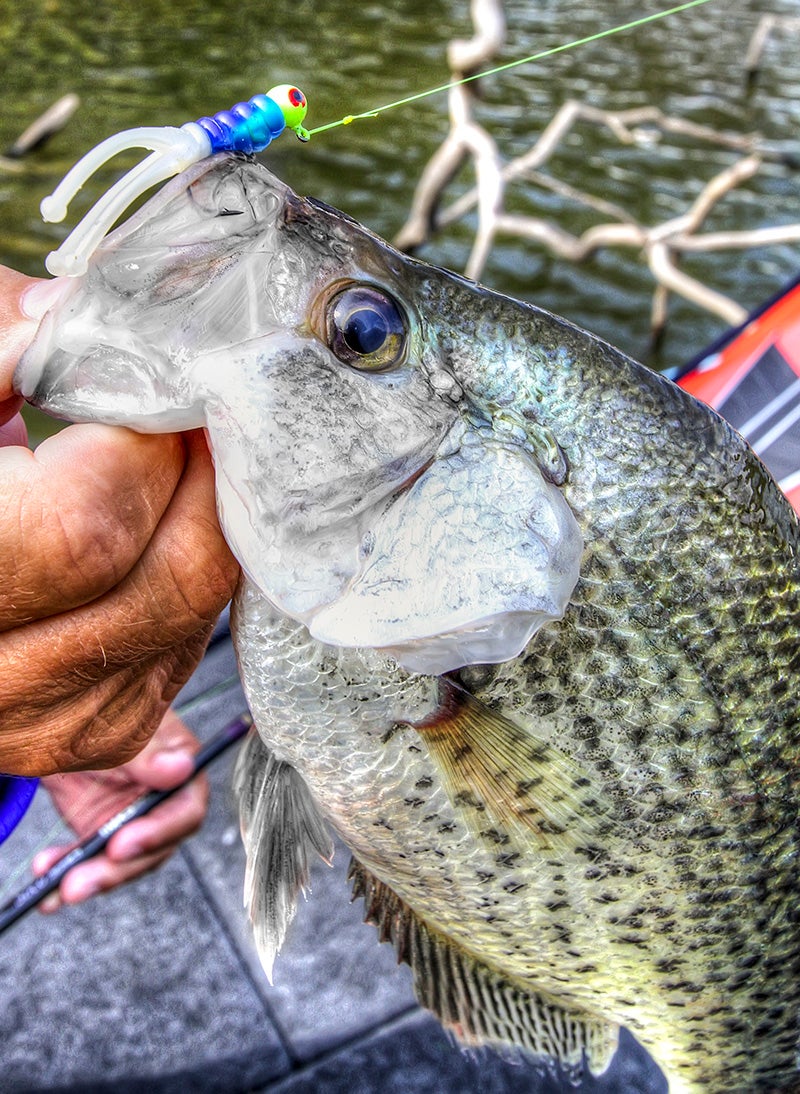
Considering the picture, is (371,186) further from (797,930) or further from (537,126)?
(797,930)

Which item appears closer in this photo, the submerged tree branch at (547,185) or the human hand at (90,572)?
the human hand at (90,572)

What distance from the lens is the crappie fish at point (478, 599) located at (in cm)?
113

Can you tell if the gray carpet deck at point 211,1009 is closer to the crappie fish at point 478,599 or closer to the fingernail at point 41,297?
the crappie fish at point 478,599

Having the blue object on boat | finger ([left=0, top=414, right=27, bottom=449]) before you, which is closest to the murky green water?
the blue object on boat

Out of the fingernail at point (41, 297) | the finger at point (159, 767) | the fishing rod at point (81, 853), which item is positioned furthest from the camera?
the finger at point (159, 767)

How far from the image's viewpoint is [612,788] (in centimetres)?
141

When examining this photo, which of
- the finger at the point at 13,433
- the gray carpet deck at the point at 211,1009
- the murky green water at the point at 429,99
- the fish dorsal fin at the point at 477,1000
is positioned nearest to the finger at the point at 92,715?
the finger at the point at 13,433

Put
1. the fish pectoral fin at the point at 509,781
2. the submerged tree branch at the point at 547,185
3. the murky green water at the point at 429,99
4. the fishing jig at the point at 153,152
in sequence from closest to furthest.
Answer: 1. the fishing jig at the point at 153,152
2. the fish pectoral fin at the point at 509,781
3. the submerged tree branch at the point at 547,185
4. the murky green water at the point at 429,99

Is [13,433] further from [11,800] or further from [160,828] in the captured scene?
[160,828]

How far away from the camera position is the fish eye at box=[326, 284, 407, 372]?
1206 millimetres

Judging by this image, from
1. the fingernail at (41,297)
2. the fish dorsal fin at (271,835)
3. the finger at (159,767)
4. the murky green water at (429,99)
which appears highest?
the fingernail at (41,297)

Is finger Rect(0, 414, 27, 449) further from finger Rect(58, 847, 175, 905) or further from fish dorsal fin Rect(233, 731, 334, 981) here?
finger Rect(58, 847, 175, 905)

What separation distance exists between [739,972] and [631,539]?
0.76m

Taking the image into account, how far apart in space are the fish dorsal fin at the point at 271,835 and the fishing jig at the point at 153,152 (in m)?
0.81
